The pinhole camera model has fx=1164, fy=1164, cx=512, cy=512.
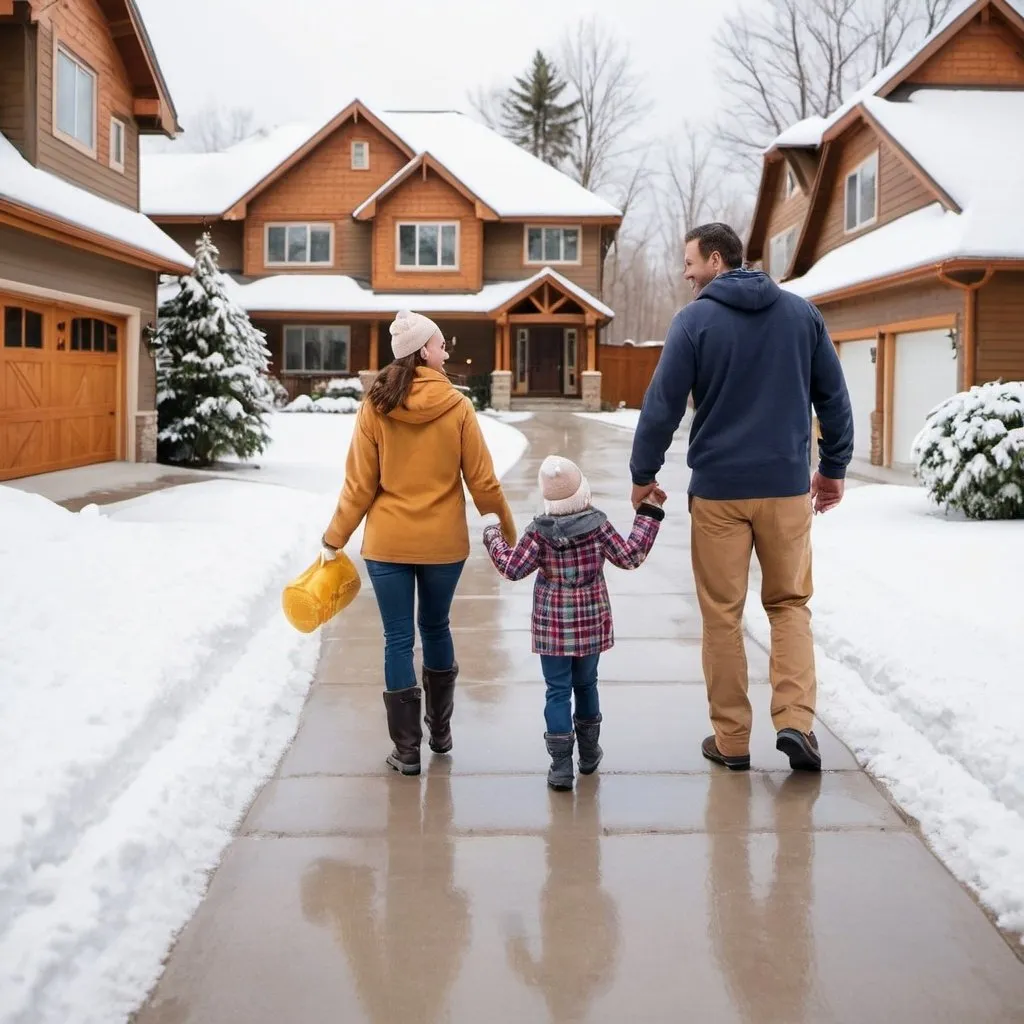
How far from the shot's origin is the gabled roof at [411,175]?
33688 mm

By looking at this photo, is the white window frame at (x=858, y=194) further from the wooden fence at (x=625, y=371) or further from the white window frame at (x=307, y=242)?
the white window frame at (x=307, y=242)

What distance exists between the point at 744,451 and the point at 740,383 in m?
0.27

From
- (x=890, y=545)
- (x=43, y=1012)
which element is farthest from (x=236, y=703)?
(x=890, y=545)

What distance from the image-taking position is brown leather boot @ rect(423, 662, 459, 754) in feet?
16.6

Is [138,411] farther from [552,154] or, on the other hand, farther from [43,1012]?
[552,154]

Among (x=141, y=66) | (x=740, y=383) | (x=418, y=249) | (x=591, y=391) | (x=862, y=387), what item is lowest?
(x=740, y=383)

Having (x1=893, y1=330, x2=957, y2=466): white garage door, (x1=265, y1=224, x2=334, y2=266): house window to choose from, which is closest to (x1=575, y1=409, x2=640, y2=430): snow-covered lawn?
(x1=893, y1=330, x2=957, y2=466): white garage door

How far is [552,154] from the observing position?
55969mm

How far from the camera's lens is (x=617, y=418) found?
31578 millimetres

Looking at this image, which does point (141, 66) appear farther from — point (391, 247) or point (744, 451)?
point (744, 451)

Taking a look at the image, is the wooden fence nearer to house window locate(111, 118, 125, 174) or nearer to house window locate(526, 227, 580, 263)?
house window locate(526, 227, 580, 263)

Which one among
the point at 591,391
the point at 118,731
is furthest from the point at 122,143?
the point at 591,391

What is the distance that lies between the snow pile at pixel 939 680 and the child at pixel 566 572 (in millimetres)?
1340

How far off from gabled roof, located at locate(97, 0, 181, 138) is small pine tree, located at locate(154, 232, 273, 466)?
2.52 m
